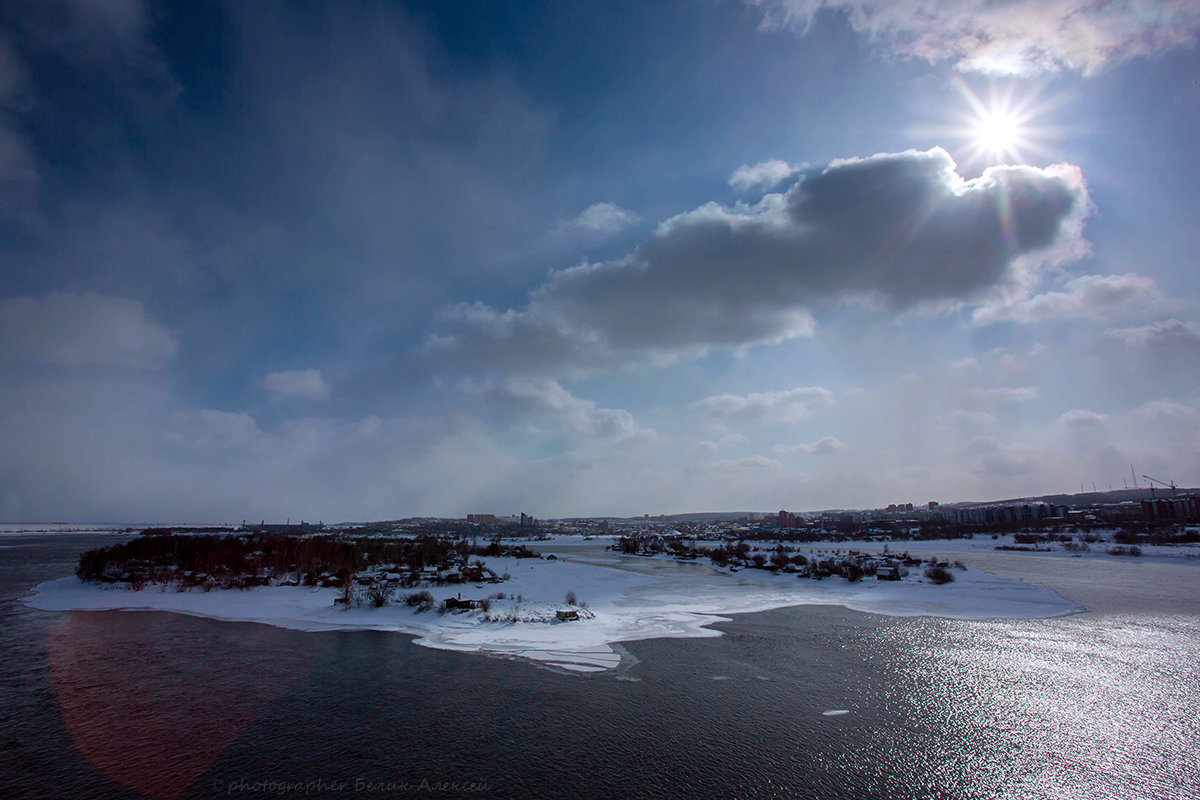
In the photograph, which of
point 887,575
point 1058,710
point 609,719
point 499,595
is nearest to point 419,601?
point 499,595

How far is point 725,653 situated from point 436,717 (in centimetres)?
925

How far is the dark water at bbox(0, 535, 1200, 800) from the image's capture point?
7855 mm

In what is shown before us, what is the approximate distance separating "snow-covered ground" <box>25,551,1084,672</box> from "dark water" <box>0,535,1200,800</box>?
1.98m

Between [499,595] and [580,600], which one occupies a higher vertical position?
[499,595]

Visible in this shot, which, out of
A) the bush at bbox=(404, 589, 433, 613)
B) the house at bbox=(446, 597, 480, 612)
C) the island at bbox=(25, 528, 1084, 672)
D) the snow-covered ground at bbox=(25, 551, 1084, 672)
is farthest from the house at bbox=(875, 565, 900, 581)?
the bush at bbox=(404, 589, 433, 613)

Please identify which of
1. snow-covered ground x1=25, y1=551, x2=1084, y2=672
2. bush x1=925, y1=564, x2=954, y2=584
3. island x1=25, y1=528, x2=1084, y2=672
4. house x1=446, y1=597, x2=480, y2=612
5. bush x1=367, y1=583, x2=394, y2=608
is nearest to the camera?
snow-covered ground x1=25, y1=551, x2=1084, y2=672

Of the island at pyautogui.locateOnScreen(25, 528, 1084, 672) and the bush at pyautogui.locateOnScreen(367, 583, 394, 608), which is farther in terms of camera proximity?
the bush at pyautogui.locateOnScreen(367, 583, 394, 608)

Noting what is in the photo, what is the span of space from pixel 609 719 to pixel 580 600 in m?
18.0

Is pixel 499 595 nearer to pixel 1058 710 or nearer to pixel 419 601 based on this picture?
pixel 419 601

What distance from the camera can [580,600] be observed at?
2778cm

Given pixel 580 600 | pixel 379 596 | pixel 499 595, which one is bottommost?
pixel 580 600

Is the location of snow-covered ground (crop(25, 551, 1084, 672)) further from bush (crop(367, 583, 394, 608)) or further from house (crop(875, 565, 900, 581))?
house (crop(875, 565, 900, 581))

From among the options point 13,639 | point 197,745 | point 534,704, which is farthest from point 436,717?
point 13,639

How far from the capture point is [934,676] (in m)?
13.5
